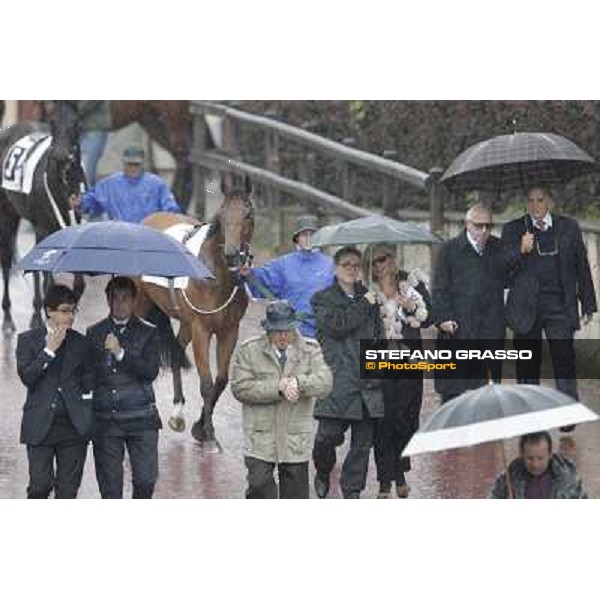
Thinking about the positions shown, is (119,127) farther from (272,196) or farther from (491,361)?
(491,361)

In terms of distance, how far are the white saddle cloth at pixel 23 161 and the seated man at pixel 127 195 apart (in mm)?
519

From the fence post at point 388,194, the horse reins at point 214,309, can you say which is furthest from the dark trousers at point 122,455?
the fence post at point 388,194

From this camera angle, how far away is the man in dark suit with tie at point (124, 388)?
45.9ft

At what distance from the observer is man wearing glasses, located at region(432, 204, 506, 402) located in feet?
51.1

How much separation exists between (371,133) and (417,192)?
607mm

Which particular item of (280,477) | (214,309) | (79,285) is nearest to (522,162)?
(214,309)

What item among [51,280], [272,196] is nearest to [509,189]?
[272,196]

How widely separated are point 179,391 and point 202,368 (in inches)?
10.3

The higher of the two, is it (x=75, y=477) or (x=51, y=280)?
(x=51, y=280)

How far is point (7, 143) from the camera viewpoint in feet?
54.1

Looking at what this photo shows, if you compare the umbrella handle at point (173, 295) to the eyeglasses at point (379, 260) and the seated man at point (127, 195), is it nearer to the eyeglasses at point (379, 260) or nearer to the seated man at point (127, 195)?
the seated man at point (127, 195)

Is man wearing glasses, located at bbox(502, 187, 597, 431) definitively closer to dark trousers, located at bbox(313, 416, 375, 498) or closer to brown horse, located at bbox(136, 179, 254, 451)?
dark trousers, located at bbox(313, 416, 375, 498)

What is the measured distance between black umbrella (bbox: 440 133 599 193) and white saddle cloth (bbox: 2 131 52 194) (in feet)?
9.20

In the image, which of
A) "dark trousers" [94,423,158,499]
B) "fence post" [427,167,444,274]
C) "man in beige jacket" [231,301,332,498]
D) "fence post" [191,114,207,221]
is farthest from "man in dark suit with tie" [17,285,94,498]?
"fence post" [427,167,444,274]
